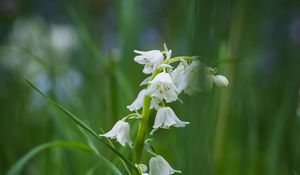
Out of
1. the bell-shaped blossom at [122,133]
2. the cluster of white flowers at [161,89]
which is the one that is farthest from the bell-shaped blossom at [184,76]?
the bell-shaped blossom at [122,133]

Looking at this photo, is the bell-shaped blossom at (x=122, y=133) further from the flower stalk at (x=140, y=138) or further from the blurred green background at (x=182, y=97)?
the blurred green background at (x=182, y=97)

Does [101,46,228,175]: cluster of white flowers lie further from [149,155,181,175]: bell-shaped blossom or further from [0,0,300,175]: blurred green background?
[0,0,300,175]: blurred green background

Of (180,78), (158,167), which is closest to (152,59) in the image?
(180,78)

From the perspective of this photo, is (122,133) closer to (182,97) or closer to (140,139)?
(140,139)

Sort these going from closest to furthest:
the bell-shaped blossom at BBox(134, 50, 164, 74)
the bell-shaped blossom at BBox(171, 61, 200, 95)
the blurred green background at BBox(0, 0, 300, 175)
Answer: the bell-shaped blossom at BBox(171, 61, 200, 95), the bell-shaped blossom at BBox(134, 50, 164, 74), the blurred green background at BBox(0, 0, 300, 175)

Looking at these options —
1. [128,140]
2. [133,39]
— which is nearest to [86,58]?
[133,39]

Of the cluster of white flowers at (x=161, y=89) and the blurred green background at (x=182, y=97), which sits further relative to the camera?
the blurred green background at (x=182, y=97)

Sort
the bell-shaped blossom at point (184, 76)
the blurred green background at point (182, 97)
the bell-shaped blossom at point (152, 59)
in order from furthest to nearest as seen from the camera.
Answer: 1. the blurred green background at point (182, 97)
2. the bell-shaped blossom at point (152, 59)
3. the bell-shaped blossom at point (184, 76)

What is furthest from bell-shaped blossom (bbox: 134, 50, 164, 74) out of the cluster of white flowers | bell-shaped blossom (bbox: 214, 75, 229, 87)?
bell-shaped blossom (bbox: 214, 75, 229, 87)
